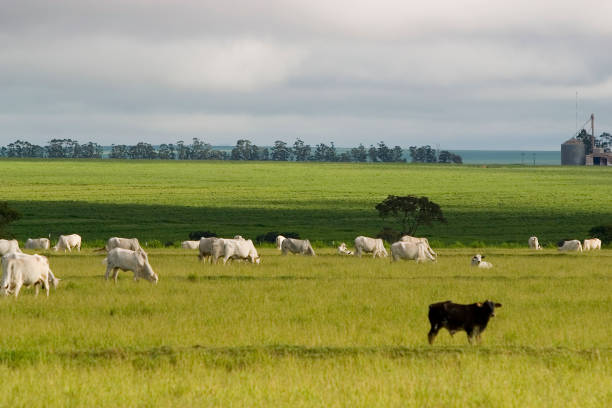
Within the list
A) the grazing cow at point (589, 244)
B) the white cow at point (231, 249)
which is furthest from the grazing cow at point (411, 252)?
the grazing cow at point (589, 244)

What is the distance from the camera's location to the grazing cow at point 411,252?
1662 inches

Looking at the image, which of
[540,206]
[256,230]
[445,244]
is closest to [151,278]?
[445,244]

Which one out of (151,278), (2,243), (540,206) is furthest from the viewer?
(540,206)

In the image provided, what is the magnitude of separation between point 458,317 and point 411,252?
24696mm

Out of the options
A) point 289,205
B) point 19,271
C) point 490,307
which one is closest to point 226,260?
point 19,271

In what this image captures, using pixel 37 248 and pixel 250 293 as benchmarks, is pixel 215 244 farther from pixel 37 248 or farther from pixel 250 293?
pixel 37 248

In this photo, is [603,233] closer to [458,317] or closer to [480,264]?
[480,264]

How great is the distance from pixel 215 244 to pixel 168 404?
26565 millimetres

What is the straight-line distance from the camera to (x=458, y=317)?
1778 centimetres

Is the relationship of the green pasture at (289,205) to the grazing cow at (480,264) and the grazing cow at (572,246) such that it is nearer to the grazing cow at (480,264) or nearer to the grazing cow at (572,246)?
the grazing cow at (572,246)

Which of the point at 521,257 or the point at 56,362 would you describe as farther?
the point at 521,257

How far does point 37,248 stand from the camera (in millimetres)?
54031

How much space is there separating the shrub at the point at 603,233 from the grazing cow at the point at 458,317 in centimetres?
5145

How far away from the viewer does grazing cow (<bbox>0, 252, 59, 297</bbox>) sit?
24.7 metres
